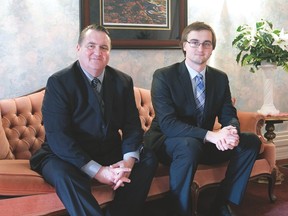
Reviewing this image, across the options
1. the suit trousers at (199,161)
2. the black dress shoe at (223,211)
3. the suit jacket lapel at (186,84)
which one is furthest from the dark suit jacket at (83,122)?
the black dress shoe at (223,211)

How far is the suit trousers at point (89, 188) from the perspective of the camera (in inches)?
71.1

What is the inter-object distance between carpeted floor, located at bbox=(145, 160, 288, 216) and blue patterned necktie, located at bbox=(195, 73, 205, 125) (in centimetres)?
68

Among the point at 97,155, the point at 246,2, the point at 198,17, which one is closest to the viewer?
the point at 97,155

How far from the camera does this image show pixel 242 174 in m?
2.42

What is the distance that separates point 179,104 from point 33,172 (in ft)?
3.25

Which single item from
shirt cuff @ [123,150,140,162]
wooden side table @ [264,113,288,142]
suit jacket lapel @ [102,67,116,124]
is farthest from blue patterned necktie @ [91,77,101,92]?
wooden side table @ [264,113,288,142]

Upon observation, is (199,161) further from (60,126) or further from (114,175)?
(60,126)

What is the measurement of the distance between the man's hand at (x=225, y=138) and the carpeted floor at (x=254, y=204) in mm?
616

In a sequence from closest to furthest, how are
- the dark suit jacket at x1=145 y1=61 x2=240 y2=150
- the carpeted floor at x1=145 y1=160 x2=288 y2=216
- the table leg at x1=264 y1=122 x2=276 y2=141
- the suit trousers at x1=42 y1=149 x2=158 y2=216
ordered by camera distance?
the suit trousers at x1=42 y1=149 x2=158 y2=216 < the dark suit jacket at x1=145 y1=61 x2=240 y2=150 < the carpeted floor at x1=145 y1=160 x2=288 y2=216 < the table leg at x1=264 y1=122 x2=276 y2=141

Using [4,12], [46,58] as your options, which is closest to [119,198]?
[46,58]

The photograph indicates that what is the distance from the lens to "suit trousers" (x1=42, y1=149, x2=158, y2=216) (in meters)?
1.81

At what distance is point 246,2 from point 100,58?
7.17ft

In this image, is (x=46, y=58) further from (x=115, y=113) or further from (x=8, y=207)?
(x=8, y=207)

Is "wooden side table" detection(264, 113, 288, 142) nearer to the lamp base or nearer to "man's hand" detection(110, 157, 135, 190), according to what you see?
the lamp base
